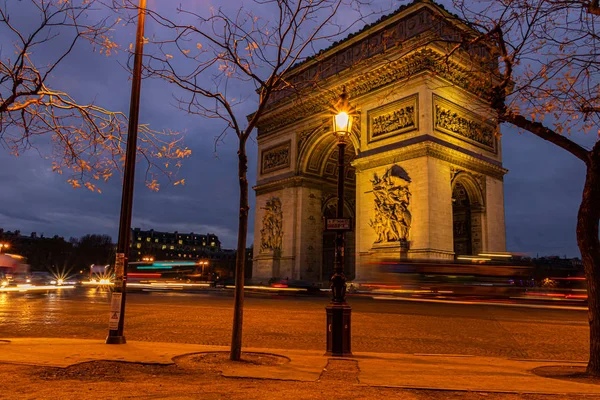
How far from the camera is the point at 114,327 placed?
8.05m

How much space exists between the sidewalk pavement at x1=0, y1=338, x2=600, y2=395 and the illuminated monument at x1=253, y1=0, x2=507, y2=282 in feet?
48.6

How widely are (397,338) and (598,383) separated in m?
4.82

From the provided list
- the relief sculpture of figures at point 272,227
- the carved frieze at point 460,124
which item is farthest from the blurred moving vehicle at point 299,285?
the carved frieze at point 460,124

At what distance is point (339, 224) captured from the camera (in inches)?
336

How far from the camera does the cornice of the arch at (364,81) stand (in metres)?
24.3

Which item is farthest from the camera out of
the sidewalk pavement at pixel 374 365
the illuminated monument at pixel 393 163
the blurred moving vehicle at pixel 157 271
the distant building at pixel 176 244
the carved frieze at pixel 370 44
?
the distant building at pixel 176 244

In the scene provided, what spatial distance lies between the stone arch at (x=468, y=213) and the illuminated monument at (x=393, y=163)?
2.2 inches

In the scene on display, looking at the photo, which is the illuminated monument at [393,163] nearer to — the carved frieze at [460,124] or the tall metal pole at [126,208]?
the carved frieze at [460,124]

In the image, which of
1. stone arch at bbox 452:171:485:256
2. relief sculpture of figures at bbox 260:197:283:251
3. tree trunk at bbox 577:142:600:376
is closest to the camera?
tree trunk at bbox 577:142:600:376

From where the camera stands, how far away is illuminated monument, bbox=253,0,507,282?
24484 mm

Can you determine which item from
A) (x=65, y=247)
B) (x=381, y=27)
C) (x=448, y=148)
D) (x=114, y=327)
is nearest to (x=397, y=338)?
(x=114, y=327)

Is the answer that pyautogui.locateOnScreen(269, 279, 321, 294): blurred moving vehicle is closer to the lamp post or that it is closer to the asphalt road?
the asphalt road

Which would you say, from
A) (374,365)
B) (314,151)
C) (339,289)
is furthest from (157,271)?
(374,365)

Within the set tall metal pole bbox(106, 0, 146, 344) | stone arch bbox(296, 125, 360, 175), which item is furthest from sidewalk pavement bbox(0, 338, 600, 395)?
stone arch bbox(296, 125, 360, 175)
